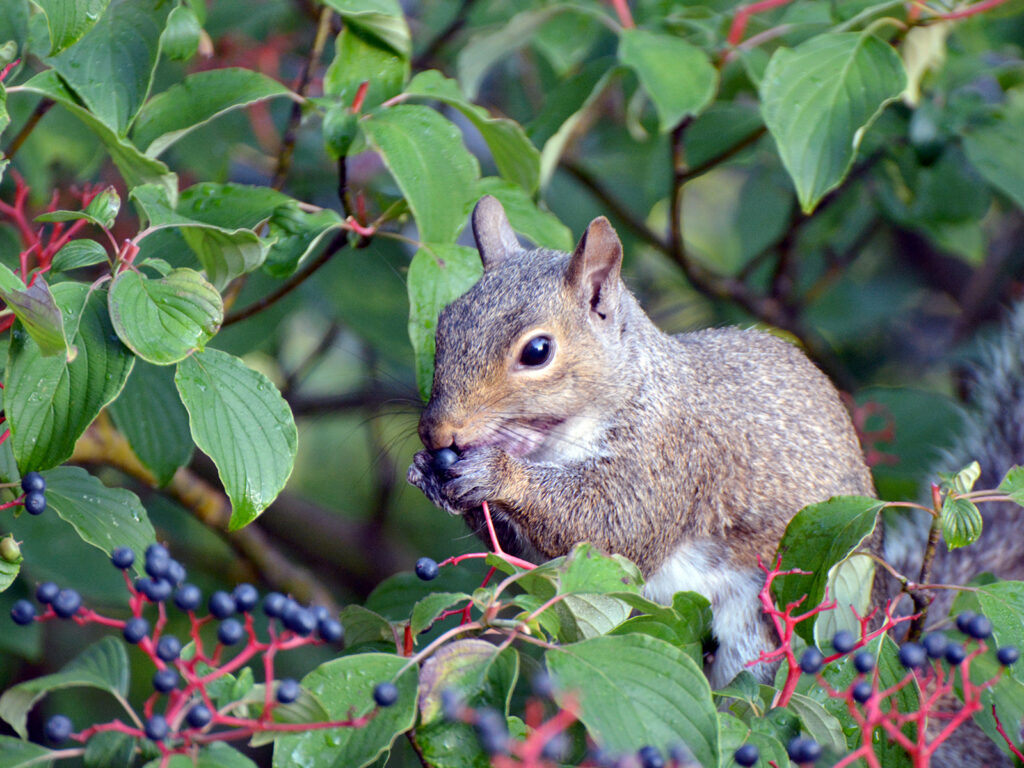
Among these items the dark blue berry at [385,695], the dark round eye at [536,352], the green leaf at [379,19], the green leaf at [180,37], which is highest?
the green leaf at [180,37]

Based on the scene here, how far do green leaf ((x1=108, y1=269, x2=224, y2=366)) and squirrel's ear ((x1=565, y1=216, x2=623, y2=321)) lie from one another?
558 mm

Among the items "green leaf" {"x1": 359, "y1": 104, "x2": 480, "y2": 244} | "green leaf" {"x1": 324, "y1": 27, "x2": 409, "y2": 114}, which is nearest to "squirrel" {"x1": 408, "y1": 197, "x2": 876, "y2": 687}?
"green leaf" {"x1": 359, "y1": 104, "x2": 480, "y2": 244}

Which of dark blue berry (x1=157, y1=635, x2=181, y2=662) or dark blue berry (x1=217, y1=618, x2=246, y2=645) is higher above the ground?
dark blue berry (x1=157, y1=635, x2=181, y2=662)

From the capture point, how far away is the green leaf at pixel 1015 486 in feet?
3.82

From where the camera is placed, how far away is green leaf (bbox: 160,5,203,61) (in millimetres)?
1420

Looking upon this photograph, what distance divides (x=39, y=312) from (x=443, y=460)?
61 centimetres

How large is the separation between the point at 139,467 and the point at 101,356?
934 millimetres

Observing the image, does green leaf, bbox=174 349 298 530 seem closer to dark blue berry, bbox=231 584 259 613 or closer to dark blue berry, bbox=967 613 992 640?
dark blue berry, bbox=231 584 259 613

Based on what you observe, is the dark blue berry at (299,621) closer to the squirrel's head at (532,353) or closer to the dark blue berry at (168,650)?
the dark blue berry at (168,650)

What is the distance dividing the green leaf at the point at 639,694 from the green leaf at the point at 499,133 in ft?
2.70

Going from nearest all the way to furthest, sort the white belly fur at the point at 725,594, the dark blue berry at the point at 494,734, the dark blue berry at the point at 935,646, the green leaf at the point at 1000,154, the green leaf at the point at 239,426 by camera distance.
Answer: the dark blue berry at the point at 494,734 → the dark blue berry at the point at 935,646 → the green leaf at the point at 239,426 → the white belly fur at the point at 725,594 → the green leaf at the point at 1000,154

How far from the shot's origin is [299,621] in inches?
37.2

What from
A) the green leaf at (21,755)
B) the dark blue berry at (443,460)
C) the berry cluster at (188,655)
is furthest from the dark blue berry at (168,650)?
the dark blue berry at (443,460)

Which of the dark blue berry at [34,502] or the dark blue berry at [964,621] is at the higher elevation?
the dark blue berry at [34,502]
